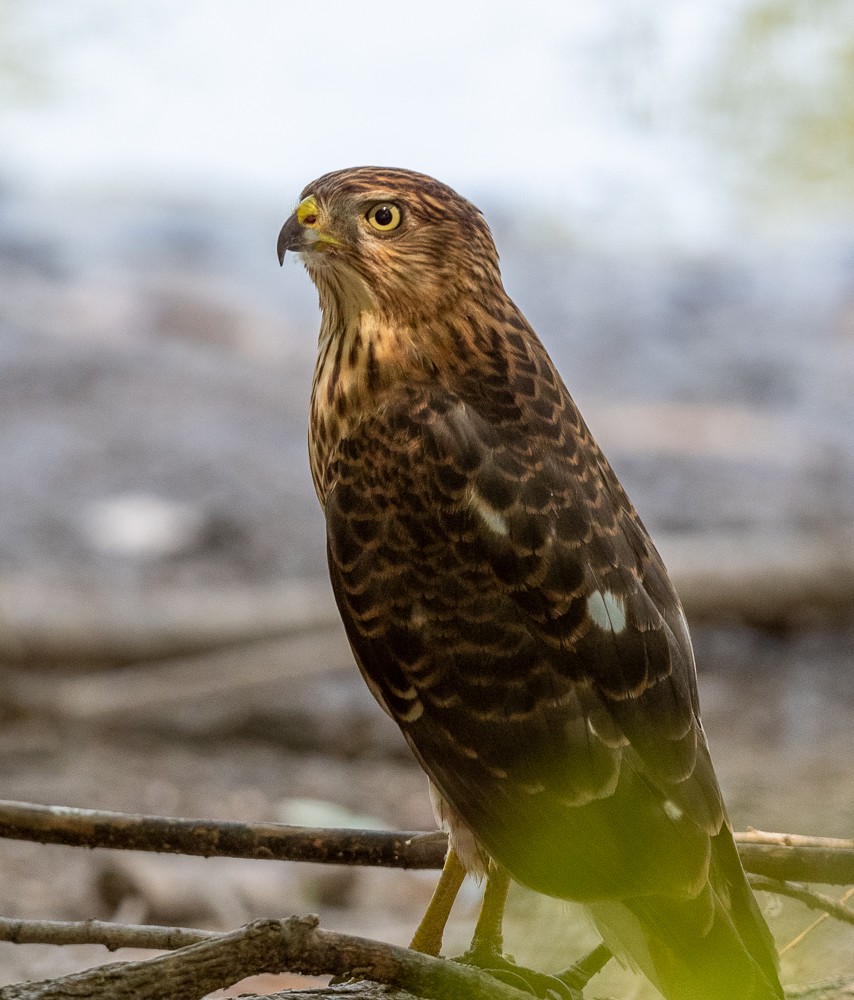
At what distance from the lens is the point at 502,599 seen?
8.80 ft

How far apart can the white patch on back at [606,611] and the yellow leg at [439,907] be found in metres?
0.61

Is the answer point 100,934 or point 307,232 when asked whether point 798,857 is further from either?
point 307,232

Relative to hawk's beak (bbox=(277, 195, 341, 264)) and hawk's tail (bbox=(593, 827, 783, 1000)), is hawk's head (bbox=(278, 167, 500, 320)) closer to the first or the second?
hawk's beak (bbox=(277, 195, 341, 264))

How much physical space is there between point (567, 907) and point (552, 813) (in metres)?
0.31

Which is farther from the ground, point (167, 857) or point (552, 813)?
point (552, 813)

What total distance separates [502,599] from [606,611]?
0.20 m

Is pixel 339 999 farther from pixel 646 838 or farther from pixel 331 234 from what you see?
pixel 331 234

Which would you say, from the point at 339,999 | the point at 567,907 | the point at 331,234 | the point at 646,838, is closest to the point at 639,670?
the point at 646,838

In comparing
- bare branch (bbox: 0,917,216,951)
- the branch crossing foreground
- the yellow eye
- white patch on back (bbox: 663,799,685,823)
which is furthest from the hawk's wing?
bare branch (bbox: 0,917,216,951)

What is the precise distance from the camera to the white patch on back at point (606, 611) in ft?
8.70

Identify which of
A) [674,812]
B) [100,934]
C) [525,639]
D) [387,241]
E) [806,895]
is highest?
[387,241]

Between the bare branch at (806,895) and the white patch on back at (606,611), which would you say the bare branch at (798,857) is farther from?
the white patch on back at (606,611)

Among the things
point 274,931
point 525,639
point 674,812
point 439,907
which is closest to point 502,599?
point 525,639

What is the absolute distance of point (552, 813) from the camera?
2566 millimetres
